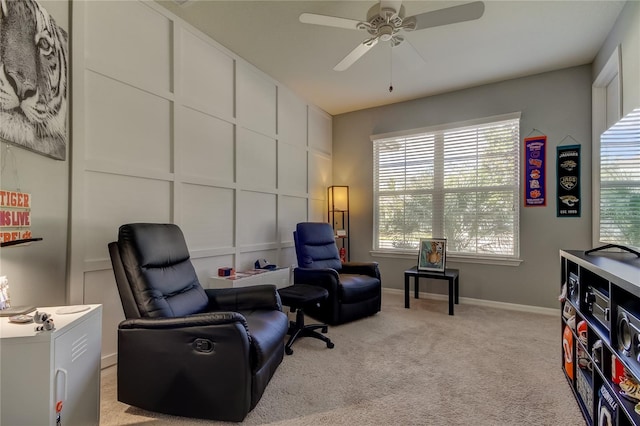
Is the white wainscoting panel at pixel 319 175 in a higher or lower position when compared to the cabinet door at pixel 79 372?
higher

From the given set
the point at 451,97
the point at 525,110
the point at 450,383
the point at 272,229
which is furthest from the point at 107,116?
the point at 525,110

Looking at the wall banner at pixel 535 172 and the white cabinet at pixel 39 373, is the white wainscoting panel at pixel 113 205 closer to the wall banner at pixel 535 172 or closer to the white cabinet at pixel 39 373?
the white cabinet at pixel 39 373

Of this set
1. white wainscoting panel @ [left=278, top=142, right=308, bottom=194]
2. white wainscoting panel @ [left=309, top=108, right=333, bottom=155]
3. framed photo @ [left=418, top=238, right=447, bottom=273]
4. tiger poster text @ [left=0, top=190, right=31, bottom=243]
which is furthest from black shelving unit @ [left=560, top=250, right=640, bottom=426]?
white wainscoting panel @ [left=309, top=108, right=333, bottom=155]

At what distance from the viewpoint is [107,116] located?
2.22 meters

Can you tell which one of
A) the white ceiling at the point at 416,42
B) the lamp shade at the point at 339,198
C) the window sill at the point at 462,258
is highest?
the white ceiling at the point at 416,42

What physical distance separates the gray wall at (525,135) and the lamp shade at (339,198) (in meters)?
1.11

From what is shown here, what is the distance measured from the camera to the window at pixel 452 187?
3820 mm

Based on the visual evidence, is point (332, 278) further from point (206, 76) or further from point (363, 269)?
point (206, 76)

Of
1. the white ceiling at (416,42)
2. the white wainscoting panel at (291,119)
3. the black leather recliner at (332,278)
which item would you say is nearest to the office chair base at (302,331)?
the black leather recliner at (332,278)

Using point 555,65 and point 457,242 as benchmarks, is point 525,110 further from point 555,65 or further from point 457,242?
point 457,242

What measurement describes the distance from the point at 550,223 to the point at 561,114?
1232 mm

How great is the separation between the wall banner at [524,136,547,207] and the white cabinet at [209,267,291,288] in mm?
2974

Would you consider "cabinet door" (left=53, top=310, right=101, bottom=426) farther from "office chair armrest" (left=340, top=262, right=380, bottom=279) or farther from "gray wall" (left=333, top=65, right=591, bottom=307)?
"gray wall" (left=333, top=65, right=591, bottom=307)

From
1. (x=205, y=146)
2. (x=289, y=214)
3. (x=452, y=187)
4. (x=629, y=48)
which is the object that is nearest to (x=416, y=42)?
(x=629, y=48)
